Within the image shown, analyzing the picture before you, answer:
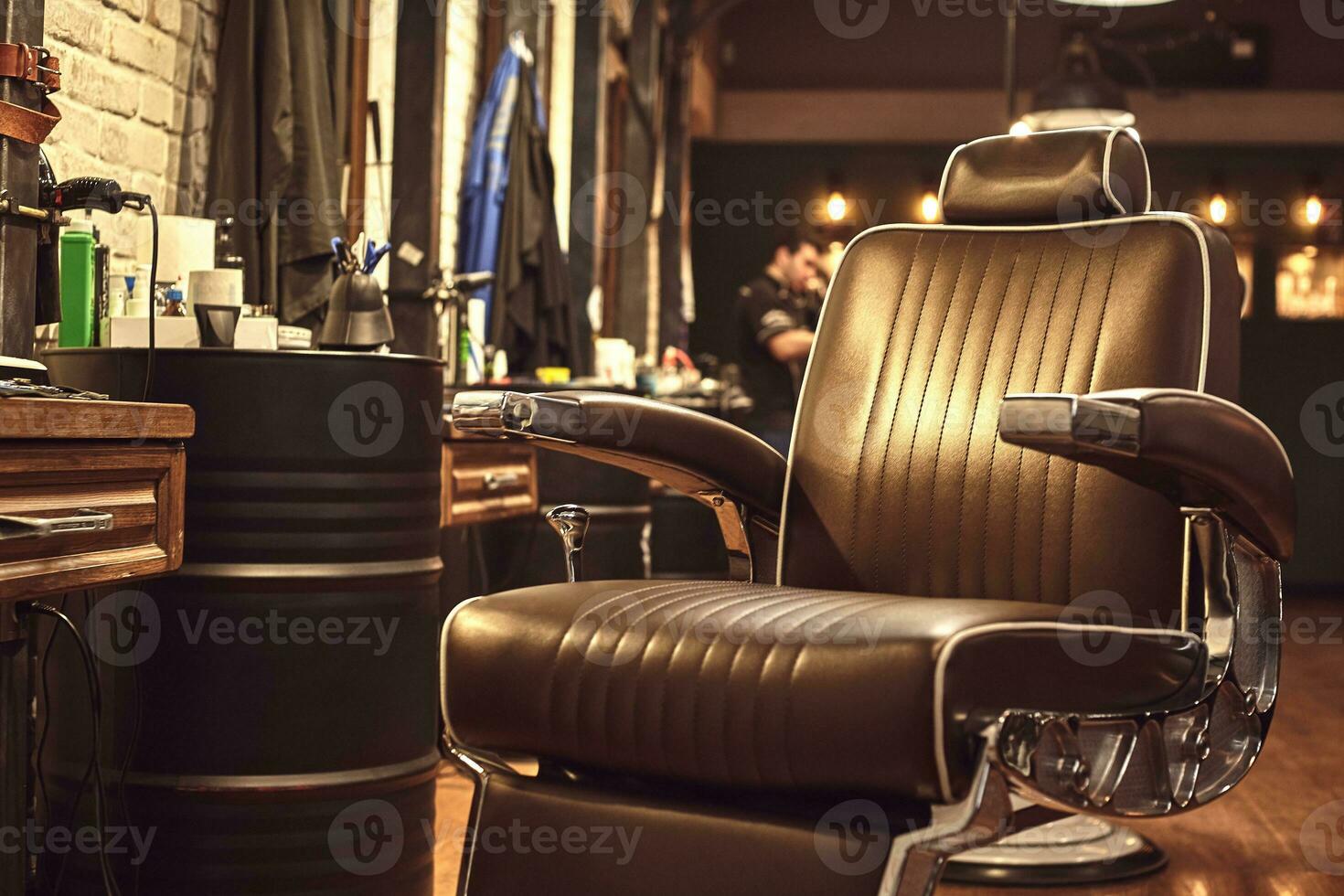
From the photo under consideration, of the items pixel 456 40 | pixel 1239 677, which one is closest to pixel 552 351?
pixel 456 40

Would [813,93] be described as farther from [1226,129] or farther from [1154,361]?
[1154,361]

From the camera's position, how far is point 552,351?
4.43 metres

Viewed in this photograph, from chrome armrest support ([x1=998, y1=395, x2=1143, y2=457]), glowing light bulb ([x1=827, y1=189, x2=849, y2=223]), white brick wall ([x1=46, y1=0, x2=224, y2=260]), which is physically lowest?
chrome armrest support ([x1=998, y1=395, x2=1143, y2=457])

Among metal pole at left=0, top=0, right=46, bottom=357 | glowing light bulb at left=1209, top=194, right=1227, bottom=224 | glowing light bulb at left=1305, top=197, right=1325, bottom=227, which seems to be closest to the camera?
metal pole at left=0, top=0, right=46, bottom=357

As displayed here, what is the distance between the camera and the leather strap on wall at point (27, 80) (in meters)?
1.71

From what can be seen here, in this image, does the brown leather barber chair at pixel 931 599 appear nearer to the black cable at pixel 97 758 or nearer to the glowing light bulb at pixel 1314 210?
the black cable at pixel 97 758

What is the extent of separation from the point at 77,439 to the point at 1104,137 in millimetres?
1211

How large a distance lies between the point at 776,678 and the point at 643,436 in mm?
455

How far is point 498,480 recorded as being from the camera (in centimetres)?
300

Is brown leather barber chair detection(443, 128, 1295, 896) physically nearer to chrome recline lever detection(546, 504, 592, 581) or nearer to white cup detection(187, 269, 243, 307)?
chrome recline lever detection(546, 504, 592, 581)

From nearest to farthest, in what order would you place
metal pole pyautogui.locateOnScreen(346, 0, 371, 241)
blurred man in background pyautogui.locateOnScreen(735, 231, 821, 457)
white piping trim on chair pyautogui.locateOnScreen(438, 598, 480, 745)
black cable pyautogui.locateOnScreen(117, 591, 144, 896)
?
white piping trim on chair pyautogui.locateOnScreen(438, 598, 480, 745)
black cable pyautogui.locateOnScreen(117, 591, 144, 896)
metal pole pyautogui.locateOnScreen(346, 0, 371, 241)
blurred man in background pyautogui.locateOnScreen(735, 231, 821, 457)

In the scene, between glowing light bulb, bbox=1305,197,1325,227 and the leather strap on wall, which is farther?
glowing light bulb, bbox=1305,197,1325,227

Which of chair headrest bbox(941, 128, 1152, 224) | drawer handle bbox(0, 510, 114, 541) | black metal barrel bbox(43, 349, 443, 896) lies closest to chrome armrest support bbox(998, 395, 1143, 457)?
chair headrest bbox(941, 128, 1152, 224)

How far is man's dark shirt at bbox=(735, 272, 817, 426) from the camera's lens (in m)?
5.59
